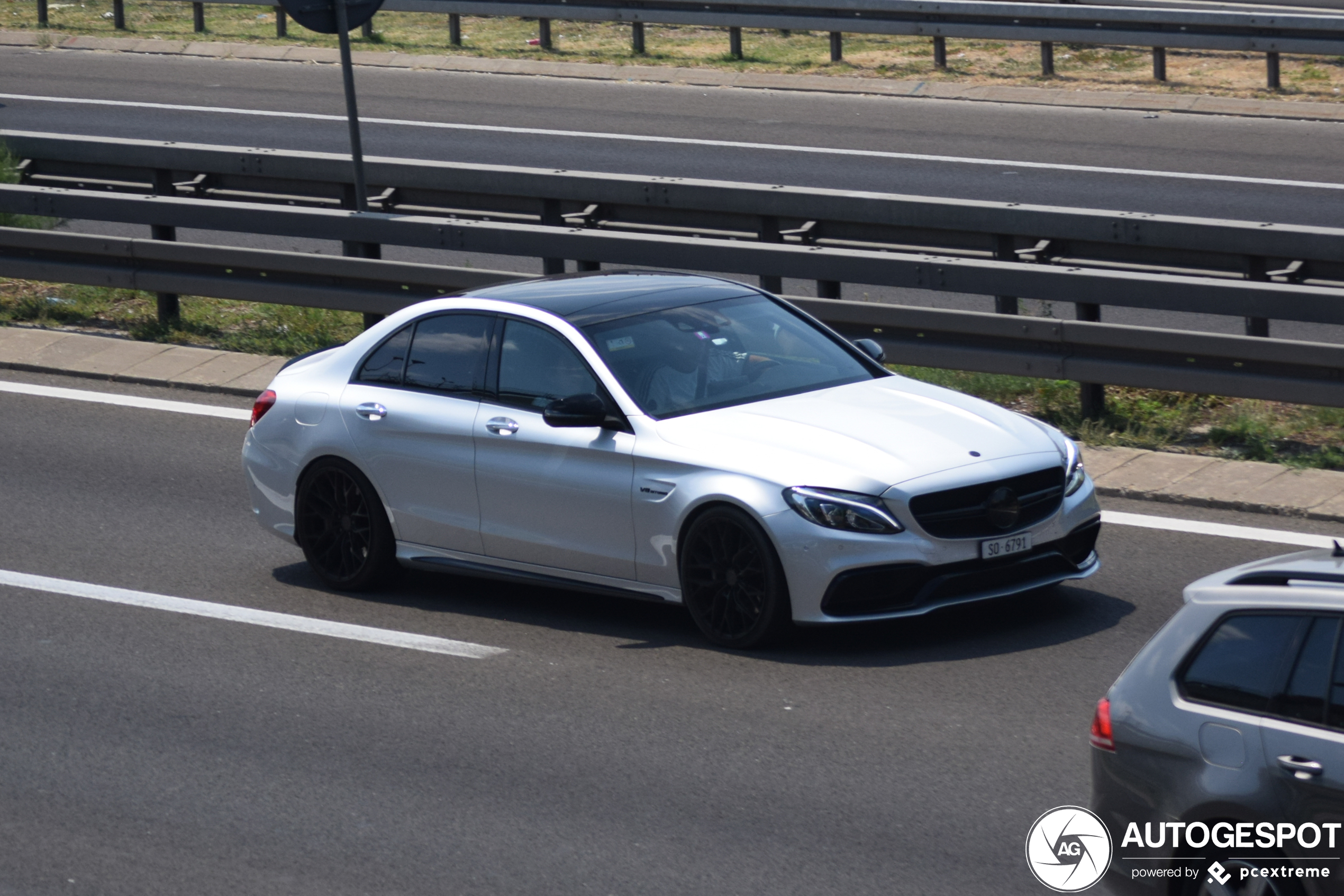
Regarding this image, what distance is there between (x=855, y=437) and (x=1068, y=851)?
2734 millimetres

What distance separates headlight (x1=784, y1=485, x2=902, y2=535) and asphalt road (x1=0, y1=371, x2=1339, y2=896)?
60cm

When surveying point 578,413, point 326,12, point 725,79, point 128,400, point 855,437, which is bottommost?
point 128,400

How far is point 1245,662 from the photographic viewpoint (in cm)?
477

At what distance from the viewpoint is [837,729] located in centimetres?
718

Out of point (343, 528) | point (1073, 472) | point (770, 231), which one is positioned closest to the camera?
point (1073, 472)

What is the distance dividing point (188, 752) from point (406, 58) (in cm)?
2055

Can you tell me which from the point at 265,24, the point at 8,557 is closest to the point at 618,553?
the point at 8,557

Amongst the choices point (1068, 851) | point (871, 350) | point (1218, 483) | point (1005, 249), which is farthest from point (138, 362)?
point (1068, 851)

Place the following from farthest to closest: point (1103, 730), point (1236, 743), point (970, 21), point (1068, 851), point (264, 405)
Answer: point (970, 21)
point (264, 405)
point (1068, 851)
point (1103, 730)
point (1236, 743)

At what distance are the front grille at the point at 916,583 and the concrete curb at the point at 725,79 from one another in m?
14.6

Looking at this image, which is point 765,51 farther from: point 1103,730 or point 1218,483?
point 1103,730

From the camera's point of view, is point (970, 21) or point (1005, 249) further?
point (970, 21)

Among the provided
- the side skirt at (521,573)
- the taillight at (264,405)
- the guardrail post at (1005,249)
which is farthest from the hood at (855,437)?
the guardrail post at (1005,249)

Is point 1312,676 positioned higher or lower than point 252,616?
higher
